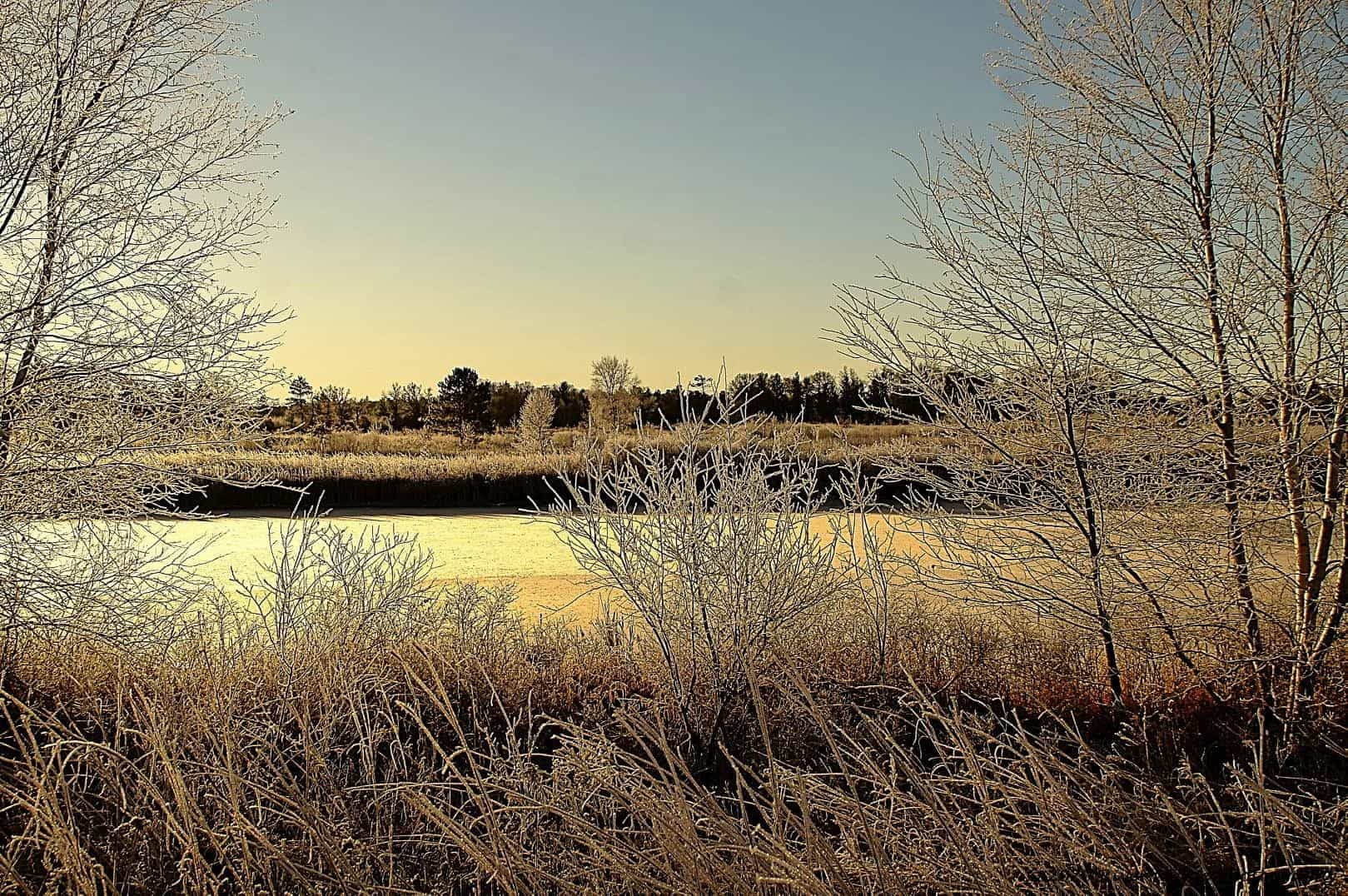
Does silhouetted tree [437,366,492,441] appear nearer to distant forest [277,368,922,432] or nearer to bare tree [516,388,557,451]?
distant forest [277,368,922,432]

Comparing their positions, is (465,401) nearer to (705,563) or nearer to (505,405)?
(505,405)

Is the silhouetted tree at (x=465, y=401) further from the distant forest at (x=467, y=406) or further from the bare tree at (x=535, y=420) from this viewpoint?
the bare tree at (x=535, y=420)

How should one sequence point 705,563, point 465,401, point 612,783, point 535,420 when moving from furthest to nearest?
point 465,401
point 535,420
point 705,563
point 612,783

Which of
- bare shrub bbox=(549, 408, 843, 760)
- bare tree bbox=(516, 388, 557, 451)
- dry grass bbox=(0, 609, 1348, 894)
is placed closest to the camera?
dry grass bbox=(0, 609, 1348, 894)

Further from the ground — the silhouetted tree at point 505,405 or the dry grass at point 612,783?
the silhouetted tree at point 505,405

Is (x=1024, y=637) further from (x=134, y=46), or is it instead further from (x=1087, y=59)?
(x=134, y=46)

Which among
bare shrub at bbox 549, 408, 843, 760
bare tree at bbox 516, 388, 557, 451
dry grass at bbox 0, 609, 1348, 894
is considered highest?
bare tree at bbox 516, 388, 557, 451

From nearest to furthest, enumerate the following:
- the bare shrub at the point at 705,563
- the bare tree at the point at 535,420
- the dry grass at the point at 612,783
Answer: the dry grass at the point at 612,783 < the bare shrub at the point at 705,563 < the bare tree at the point at 535,420

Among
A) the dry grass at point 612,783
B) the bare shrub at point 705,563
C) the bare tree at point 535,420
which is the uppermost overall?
the bare tree at point 535,420

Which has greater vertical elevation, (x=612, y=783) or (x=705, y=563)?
(x=705, y=563)

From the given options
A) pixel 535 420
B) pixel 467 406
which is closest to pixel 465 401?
pixel 467 406

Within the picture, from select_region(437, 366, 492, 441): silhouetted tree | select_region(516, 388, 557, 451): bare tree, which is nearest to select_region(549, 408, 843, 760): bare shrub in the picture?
select_region(516, 388, 557, 451): bare tree

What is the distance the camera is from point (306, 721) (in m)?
2.88

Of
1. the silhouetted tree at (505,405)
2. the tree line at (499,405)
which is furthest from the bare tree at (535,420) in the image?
the silhouetted tree at (505,405)
